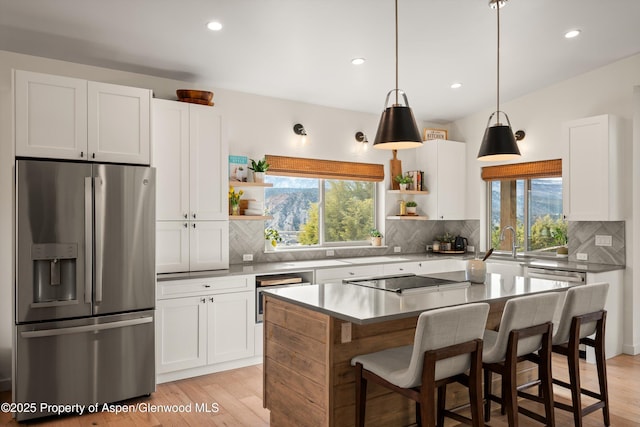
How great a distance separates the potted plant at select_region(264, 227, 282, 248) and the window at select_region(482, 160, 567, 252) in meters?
2.92

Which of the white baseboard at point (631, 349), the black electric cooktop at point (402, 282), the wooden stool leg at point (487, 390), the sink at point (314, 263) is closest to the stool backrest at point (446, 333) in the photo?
the black electric cooktop at point (402, 282)

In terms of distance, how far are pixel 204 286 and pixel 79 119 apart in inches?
64.4

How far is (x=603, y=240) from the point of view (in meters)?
4.85

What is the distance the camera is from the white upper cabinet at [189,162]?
A: 399cm

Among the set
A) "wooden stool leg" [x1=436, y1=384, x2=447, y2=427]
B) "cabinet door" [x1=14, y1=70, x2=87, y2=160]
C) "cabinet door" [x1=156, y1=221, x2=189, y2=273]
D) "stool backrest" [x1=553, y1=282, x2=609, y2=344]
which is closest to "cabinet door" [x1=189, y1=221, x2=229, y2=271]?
"cabinet door" [x1=156, y1=221, x2=189, y2=273]

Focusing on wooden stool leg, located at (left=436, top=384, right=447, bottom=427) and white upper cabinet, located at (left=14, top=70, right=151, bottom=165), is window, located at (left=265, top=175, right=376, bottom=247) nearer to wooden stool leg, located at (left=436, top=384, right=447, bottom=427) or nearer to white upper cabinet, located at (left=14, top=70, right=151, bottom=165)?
white upper cabinet, located at (left=14, top=70, right=151, bottom=165)

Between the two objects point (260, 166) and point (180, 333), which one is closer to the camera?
point (180, 333)

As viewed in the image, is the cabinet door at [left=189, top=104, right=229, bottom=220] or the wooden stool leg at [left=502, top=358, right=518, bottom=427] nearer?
the wooden stool leg at [left=502, top=358, right=518, bottom=427]

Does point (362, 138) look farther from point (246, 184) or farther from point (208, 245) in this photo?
point (208, 245)

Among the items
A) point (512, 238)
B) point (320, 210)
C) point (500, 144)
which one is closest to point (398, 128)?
point (500, 144)

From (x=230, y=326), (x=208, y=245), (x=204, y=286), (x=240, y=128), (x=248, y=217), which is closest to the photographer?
(x=204, y=286)

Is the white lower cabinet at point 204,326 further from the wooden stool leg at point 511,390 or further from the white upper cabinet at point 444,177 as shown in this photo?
the white upper cabinet at point 444,177

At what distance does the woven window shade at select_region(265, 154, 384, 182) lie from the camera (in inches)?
197

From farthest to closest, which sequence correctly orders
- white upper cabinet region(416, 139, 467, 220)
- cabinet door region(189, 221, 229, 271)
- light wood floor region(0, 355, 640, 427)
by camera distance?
white upper cabinet region(416, 139, 467, 220) → cabinet door region(189, 221, 229, 271) → light wood floor region(0, 355, 640, 427)
